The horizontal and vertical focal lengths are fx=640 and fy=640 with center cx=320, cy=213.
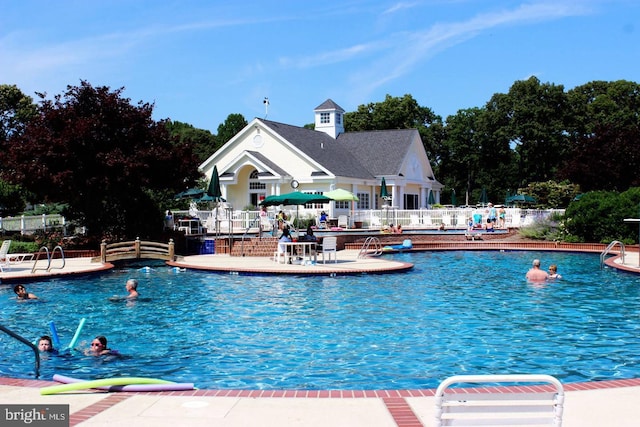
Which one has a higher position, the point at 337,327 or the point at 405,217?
the point at 405,217

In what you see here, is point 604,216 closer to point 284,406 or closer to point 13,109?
point 284,406

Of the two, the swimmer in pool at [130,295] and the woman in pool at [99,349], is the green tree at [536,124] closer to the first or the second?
the swimmer in pool at [130,295]

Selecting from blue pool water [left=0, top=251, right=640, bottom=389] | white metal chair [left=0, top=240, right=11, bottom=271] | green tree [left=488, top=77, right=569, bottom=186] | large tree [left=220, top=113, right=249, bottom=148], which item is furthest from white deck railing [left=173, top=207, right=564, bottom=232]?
large tree [left=220, top=113, right=249, bottom=148]

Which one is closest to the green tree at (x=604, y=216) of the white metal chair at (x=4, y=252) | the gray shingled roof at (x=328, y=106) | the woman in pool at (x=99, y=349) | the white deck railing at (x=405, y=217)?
the white deck railing at (x=405, y=217)

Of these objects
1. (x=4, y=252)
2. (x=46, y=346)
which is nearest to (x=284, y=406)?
(x=46, y=346)

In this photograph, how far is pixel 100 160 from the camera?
25.3 meters

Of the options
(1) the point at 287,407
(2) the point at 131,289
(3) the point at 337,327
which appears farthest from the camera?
(2) the point at 131,289

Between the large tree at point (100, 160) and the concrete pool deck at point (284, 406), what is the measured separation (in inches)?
750

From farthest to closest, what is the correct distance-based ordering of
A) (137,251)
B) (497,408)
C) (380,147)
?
(380,147) → (137,251) → (497,408)

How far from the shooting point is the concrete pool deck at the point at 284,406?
564 cm

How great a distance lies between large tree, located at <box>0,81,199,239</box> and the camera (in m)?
24.8

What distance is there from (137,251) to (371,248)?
1081 centimetres

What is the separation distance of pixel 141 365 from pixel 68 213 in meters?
21.3

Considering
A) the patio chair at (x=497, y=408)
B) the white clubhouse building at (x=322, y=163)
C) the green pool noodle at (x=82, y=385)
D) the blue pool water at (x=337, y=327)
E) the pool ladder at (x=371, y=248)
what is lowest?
the blue pool water at (x=337, y=327)
